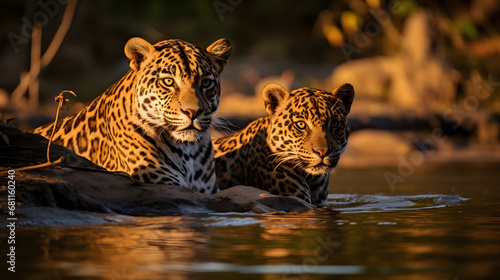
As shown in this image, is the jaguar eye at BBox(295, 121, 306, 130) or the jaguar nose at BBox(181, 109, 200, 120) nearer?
the jaguar nose at BBox(181, 109, 200, 120)

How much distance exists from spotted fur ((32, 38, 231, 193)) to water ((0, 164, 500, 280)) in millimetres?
936

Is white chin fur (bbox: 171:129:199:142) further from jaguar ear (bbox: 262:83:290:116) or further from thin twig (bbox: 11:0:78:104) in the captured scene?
thin twig (bbox: 11:0:78:104)

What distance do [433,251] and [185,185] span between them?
325 cm

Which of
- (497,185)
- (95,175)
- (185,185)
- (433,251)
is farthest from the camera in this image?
(497,185)

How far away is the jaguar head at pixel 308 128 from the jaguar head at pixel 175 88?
905mm

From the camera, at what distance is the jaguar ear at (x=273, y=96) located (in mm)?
9148

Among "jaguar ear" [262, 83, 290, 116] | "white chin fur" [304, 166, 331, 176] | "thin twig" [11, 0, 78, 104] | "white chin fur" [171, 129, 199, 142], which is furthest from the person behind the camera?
"thin twig" [11, 0, 78, 104]

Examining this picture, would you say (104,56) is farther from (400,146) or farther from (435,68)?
(400,146)

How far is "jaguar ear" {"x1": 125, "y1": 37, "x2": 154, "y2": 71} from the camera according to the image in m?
8.26

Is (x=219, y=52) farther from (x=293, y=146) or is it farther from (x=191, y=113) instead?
(x=293, y=146)

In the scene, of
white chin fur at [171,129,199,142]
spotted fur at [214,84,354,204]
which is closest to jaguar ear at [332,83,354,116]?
spotted fur at [214,84,354,204]

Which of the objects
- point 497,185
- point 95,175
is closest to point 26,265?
point 95,175

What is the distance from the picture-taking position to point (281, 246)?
229 inches

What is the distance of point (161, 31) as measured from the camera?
3077cm
